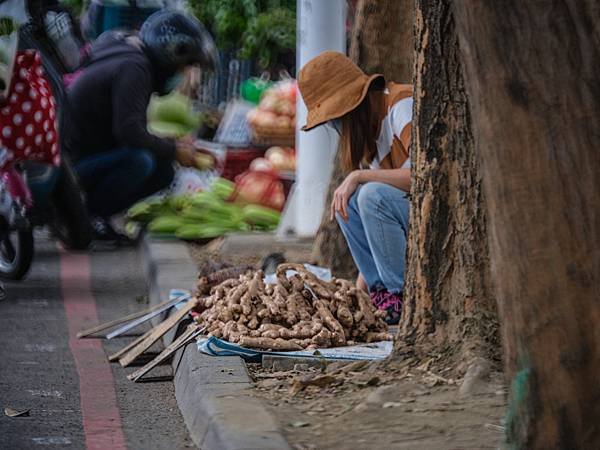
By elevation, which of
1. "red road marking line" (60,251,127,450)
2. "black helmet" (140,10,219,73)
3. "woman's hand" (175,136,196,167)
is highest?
"black helmet" (140,10,219,73)

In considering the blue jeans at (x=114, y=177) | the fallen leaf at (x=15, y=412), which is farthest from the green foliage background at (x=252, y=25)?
the fallen leaf at (x=15, y=412)

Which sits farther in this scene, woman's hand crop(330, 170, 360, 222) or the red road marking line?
woman's hand crop(330, 170, 360, 222)

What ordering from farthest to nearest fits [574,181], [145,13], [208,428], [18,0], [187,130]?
[145,13]
[187,130]
[18,0]
[208,428]
[574,181]

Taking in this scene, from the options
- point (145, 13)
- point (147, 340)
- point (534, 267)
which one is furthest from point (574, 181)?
point (145, 13)

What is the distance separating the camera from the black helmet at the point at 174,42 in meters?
9.79

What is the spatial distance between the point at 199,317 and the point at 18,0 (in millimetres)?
4116

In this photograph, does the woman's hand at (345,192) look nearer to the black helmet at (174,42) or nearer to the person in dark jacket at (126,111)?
the person in dark jacket at (126,111)

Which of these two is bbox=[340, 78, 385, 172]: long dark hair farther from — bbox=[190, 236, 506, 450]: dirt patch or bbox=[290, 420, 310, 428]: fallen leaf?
bbox=[290, 420, 310, 428]: fallen leaf

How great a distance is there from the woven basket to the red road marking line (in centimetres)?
304

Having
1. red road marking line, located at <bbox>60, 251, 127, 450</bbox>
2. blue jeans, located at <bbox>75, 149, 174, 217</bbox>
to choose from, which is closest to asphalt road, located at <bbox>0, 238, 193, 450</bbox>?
red road marking line, located at <bbox>60, 251, 127, 450</bbox>

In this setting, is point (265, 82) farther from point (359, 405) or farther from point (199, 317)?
point (359, 405)

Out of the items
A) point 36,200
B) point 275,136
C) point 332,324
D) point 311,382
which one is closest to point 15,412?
point 311,382

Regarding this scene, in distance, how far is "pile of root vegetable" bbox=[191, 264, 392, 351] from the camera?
220 inches

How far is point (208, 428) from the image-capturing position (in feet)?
14.7
